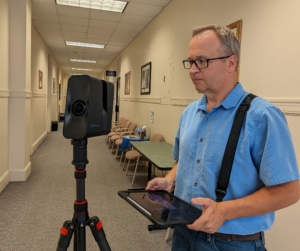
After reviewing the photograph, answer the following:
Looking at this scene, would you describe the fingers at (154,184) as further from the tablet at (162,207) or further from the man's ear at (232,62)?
the man's ear at (232,62)

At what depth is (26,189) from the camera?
11.6 feet

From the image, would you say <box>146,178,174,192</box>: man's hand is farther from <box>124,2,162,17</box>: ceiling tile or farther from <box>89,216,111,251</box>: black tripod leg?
<box>124,2,162,17</box>: ceiling tile

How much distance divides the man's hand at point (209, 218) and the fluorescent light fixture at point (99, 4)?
4196 mm

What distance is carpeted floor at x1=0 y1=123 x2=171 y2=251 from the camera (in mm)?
2309

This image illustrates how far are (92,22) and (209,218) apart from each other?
5304 millimetres

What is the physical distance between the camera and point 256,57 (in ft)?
6.84

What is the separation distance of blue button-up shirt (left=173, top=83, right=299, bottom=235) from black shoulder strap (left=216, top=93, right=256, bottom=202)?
1 centimetres

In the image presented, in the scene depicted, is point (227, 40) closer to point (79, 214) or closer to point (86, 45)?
point (79, 214)

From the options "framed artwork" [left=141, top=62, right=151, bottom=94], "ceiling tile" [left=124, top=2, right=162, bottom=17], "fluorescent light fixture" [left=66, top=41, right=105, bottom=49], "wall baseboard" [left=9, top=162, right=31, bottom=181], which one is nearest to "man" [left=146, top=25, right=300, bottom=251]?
"wall baseboard" [left=9, top=162, right=31, bottom=181]

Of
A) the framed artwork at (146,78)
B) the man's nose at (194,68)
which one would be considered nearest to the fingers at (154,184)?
the man's nose at (194,68)

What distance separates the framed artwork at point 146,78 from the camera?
5.14 meters

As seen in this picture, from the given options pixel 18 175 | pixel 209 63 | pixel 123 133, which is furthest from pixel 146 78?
pixel 209 63

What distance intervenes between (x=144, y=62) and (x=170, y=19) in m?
1.65

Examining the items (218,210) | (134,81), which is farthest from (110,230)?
(134,81)
